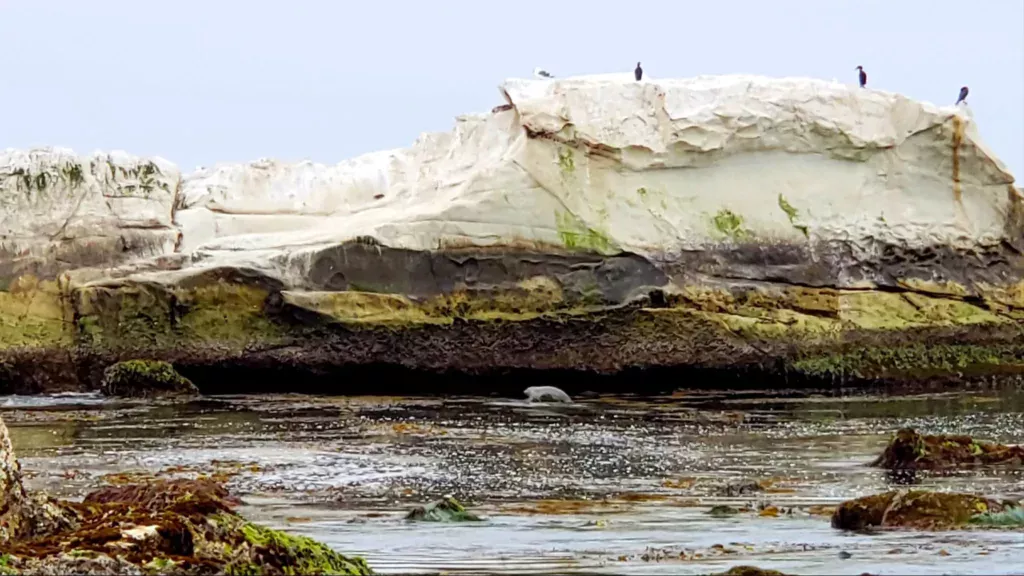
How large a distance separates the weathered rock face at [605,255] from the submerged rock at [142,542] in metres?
18.5

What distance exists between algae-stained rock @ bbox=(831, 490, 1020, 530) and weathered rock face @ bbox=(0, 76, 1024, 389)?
16235mm

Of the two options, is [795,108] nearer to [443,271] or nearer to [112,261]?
[443,271]

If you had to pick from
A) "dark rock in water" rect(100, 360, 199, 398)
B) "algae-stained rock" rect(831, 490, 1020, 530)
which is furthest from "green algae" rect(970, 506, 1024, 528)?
"dark rock in water" rect(100, 360, 199, 398)

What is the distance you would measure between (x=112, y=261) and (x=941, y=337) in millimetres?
13534

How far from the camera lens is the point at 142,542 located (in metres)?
6.37

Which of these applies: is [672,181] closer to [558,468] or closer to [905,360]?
[905,360]

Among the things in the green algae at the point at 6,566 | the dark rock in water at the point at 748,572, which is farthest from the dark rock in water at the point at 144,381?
the green algae at the point at 6,566

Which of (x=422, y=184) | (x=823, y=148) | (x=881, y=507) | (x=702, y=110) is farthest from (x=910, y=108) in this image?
(x=881, y=507)

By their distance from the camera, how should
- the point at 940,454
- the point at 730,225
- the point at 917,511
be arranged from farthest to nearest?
the point at 730,225 → the point at 940,454 → the point at 917,511

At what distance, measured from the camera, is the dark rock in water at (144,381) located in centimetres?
2459

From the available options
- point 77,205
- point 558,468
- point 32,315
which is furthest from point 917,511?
point 77,205

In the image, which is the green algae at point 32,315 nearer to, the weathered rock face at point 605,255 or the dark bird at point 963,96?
the weathered rock face at point 605,255

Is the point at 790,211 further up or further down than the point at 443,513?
further up

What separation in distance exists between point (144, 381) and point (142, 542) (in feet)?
61.4
